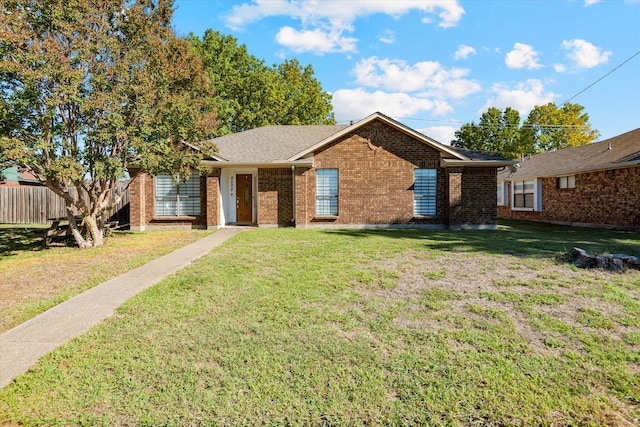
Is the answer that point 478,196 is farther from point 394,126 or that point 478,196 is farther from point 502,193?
point 502,193

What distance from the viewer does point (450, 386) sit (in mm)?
3004

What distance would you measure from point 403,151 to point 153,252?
10.5 m

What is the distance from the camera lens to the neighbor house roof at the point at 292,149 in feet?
47.9

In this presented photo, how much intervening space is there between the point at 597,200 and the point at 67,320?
20270mm

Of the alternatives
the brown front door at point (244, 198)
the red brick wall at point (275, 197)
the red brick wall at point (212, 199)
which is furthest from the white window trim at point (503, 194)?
the red brick wall at point (212, 199)

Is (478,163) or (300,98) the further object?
(300,98)

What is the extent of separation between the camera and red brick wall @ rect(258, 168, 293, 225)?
15.3 metres

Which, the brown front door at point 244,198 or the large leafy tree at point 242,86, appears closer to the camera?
the brown front door at point 244,198

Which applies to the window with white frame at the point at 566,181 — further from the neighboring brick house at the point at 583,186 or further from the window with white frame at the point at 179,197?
the window with white frame at the point at 179,197

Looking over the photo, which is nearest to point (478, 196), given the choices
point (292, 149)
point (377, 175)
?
point (377, 175)

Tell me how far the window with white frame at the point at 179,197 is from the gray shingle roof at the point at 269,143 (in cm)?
193

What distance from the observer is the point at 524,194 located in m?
22.2

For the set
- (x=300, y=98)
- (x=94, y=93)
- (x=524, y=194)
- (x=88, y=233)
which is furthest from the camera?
(x=300, y=98)

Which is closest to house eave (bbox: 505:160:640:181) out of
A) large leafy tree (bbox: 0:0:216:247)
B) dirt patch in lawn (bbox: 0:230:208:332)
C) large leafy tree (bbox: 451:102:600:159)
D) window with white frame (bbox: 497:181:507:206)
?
window with white frame (bbox: 497:181:507:206)
